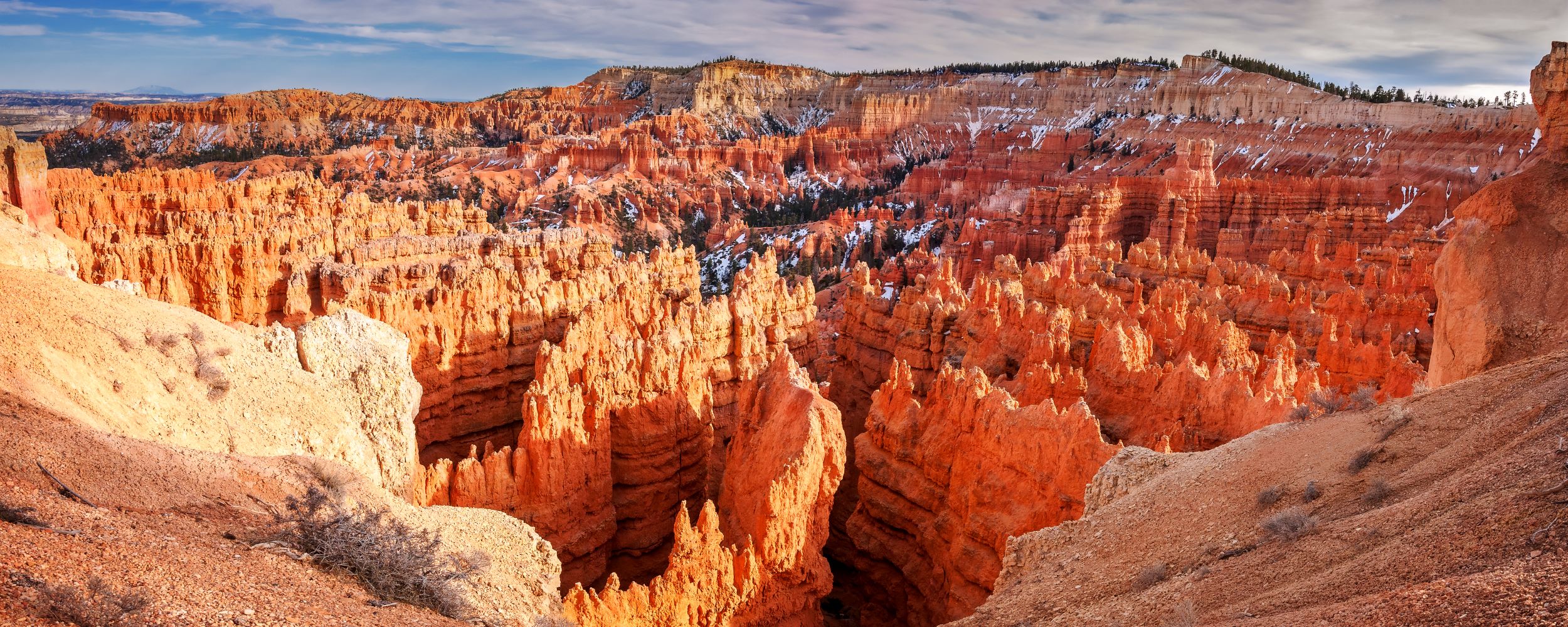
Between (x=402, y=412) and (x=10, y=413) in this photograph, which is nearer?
(x=10, y=413)

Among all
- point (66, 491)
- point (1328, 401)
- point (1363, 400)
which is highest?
point (66, 491)

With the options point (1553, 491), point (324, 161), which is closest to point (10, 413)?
point (1553, 491)

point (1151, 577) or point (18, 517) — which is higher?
point (18, 517)

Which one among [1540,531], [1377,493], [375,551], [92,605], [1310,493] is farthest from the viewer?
[1310,493]

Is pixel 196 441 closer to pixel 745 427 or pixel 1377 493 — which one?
pixel 745 427

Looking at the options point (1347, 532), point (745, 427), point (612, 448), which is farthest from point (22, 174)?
point (1347, 532)

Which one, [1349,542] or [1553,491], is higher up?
[1553,491]

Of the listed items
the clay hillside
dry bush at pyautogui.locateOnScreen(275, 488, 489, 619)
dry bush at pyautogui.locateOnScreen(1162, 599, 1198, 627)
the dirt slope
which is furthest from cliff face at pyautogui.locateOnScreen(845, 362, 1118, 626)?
dry bush at pyautogui.locateOnScreen(275, 488, 489, 619)

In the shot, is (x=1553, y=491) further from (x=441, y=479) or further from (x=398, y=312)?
(x=398, y=312)

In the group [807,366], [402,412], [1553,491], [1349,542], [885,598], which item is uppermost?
[1553,491]
